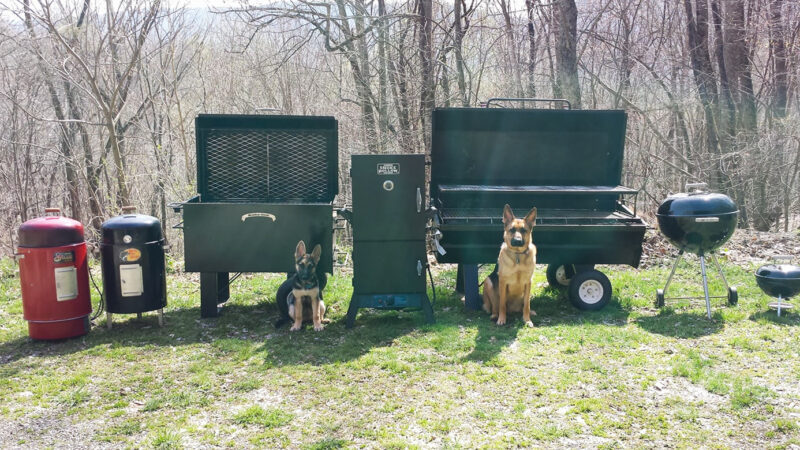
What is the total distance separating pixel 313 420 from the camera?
4047 millimetres

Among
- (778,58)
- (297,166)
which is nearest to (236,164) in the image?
(297,166)

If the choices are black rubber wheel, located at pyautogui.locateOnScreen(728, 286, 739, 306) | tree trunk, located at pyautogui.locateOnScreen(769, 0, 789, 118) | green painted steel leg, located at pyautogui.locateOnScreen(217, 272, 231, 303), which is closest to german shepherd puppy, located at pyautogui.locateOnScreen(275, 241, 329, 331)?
green painted steel leg, located at pyautogui.locateOnScreen(217, 272, 231, 303)

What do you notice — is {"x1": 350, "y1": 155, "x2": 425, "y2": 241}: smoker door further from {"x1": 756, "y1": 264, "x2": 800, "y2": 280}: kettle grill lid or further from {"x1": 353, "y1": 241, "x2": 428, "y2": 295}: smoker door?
{"x1": 756, "y1": 264, "x2": 800, "y2": 280}: kettle grill lid

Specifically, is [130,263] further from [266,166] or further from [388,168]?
[388,168]

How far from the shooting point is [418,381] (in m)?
4.68

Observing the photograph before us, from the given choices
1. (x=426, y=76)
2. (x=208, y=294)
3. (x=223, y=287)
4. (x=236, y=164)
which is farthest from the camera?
(x=426, y=76)

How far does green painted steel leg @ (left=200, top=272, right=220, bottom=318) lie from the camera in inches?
253

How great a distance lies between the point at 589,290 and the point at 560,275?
86cm

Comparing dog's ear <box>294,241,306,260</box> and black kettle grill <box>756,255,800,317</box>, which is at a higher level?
dog's ear <box>294,241,306,260</box>

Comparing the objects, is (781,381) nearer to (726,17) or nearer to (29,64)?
(726,17)

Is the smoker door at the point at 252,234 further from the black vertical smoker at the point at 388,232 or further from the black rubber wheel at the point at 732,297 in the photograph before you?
the black rubber wheel at the point at 732,297

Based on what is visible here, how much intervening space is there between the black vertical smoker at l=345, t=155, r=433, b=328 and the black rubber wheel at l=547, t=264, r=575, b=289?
224cm

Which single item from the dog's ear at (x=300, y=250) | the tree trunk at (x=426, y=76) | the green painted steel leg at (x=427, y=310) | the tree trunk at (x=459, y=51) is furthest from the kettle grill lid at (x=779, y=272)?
the tree trunk at (x=459, y=51)

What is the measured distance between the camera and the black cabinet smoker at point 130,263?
585cm
